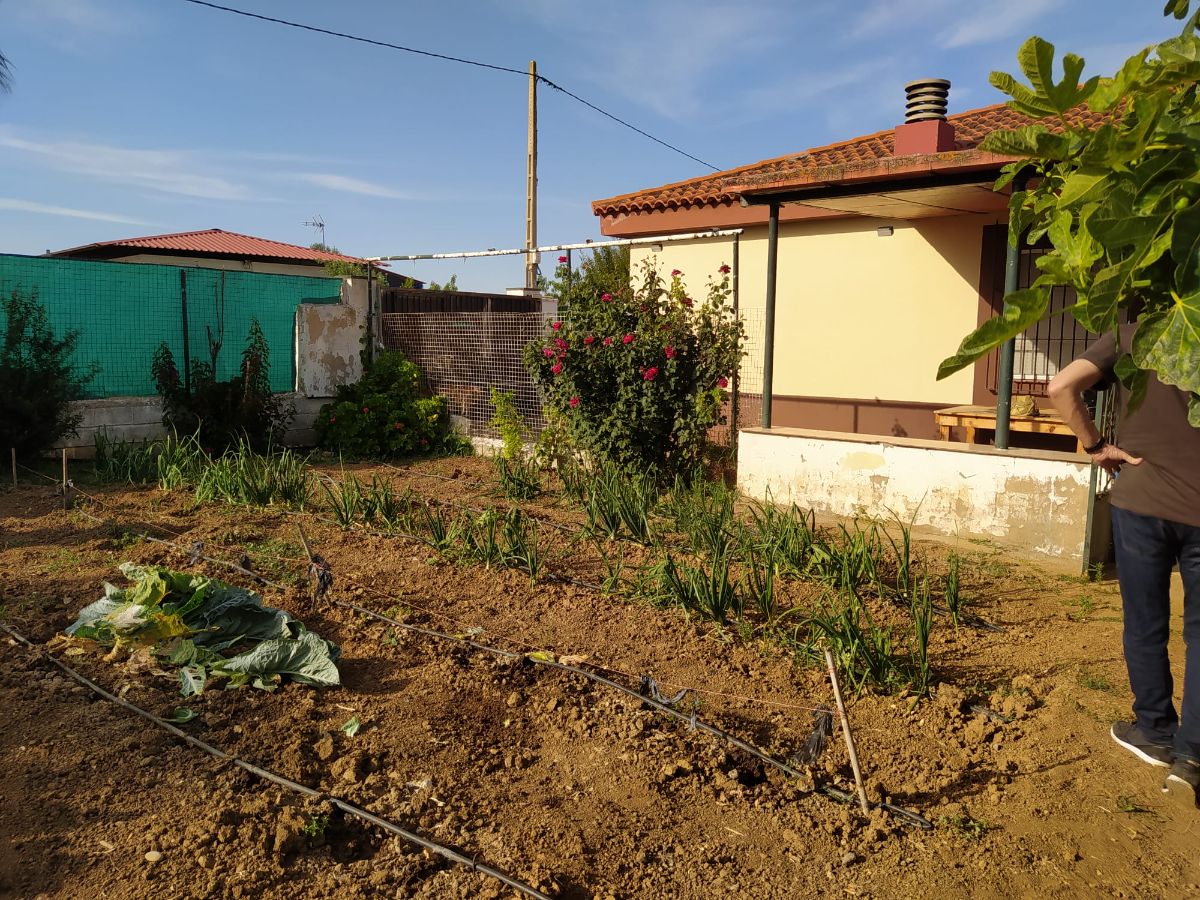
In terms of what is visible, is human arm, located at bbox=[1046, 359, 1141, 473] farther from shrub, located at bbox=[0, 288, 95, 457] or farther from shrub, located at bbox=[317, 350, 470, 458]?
shrub, located at bbox=[0, 288, 95, 457]

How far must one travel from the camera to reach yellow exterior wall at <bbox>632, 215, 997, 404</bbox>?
9.20 meters

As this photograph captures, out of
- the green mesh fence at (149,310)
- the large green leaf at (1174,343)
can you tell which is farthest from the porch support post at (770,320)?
the large green leaf at (1174,343)

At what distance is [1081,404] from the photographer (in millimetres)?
3268

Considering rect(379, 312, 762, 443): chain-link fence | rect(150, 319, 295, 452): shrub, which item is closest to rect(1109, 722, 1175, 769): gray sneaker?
rect(379, 312, 762, 443): chain-link fence

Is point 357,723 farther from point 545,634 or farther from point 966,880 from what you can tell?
point 966,880

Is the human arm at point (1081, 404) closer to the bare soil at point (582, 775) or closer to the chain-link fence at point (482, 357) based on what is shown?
the bare soil at point (582, 775)

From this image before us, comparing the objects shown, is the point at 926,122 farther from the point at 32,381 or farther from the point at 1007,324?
the point at 32,381

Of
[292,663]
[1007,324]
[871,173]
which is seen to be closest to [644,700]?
[292,663]

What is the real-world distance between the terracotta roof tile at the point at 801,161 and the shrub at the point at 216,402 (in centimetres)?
481

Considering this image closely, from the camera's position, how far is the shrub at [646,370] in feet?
26.6

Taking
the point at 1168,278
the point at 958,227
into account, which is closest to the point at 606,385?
the point at 958,227

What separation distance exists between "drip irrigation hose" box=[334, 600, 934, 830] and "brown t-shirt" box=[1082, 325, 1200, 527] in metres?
1.35

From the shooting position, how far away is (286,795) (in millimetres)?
3100

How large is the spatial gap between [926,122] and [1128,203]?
7.53 meters
